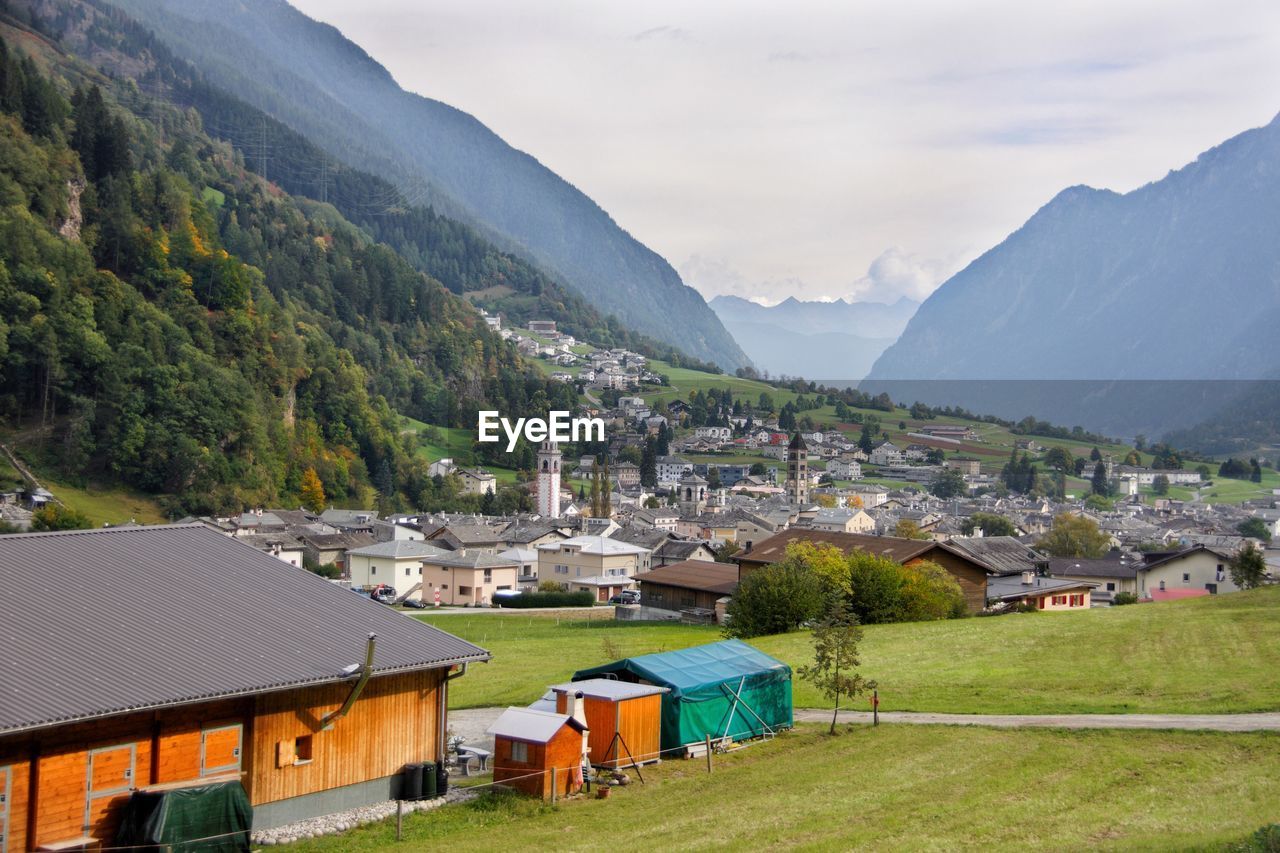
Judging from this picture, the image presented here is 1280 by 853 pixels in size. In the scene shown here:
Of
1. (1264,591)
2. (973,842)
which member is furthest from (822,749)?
(1264,591)

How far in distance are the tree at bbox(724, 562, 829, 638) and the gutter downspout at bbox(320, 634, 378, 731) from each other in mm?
25251

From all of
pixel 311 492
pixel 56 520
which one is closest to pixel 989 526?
pixel 311 492

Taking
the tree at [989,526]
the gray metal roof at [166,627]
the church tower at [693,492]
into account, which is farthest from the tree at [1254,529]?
the gray metal roof at [166,627]

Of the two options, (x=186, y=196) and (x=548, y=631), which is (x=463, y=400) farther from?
(x=548, y=631)

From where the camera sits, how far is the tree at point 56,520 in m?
69.2

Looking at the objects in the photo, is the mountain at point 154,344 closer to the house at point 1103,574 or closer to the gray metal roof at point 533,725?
the house at point 1103,574

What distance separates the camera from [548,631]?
53250 mm

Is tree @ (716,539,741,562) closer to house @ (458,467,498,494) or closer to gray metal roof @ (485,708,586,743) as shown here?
house @ (458,467,498,494)

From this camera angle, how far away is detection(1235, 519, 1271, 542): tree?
116000mm

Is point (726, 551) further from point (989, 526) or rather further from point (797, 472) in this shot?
point (797, 472)

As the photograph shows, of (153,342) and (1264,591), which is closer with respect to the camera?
(1264,591)

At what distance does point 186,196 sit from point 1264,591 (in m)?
109

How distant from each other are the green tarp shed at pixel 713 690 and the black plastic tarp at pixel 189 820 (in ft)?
28.0

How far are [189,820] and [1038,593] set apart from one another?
47.7m
